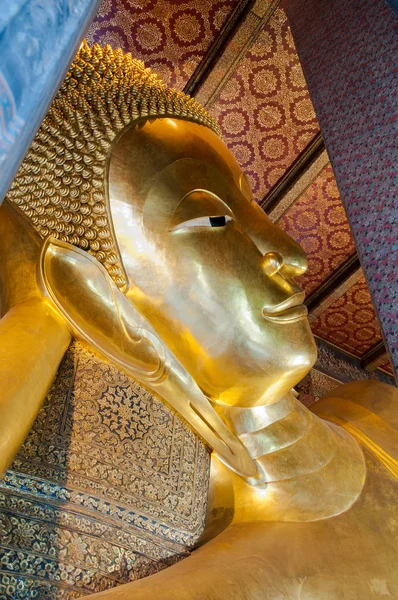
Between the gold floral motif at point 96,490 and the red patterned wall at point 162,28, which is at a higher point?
the red patterned wall at point 162,28

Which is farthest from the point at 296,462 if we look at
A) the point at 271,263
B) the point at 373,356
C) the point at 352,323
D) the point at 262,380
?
the point at 373,356

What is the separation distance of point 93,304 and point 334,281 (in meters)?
1.95

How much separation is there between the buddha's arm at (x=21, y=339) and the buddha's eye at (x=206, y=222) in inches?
14.2

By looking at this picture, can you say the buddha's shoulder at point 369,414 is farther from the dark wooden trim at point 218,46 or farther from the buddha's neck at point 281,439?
the dark wooden trim at point 218,46

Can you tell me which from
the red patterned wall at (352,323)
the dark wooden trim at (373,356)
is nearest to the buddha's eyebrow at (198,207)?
the red patterned wall at (352,323)

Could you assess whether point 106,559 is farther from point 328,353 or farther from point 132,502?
point 328,353

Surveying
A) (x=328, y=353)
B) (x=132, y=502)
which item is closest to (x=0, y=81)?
(x=132, y=502)

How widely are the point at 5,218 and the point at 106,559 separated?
2.77 feet

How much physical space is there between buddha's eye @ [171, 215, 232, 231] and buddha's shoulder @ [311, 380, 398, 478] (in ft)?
2.67

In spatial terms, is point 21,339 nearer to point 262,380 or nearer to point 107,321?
point 107,321

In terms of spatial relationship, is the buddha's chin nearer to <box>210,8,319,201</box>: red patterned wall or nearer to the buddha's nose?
the buddha's nose

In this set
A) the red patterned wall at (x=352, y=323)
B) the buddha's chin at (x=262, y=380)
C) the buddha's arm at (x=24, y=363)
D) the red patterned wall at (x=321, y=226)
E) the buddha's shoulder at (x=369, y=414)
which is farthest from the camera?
the red patterned wall at (x=352, y=323)

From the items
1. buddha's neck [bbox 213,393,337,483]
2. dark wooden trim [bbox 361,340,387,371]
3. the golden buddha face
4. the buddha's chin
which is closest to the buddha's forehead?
the golden buddha face

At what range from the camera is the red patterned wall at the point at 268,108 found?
225cm
